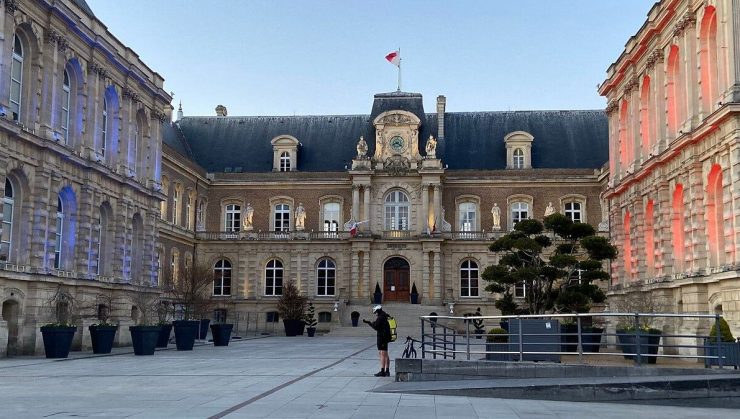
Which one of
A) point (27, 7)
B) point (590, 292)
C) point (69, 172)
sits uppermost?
point (27, 7)

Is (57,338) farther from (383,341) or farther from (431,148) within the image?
(431,148)

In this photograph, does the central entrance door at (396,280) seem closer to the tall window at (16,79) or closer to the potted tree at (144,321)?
Result: the potted tree at (144,321)

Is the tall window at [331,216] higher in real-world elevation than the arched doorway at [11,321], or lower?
higher

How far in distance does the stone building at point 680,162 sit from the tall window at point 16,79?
2313cm

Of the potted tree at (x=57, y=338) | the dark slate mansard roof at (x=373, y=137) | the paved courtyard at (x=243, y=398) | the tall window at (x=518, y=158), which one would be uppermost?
the dark slate mansard roof at (x=373, y=137)

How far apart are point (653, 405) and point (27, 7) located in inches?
Answer: 949

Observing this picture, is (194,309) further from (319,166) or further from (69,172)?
(319,166)

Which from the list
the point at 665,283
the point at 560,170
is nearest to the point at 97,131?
the point at 665,283

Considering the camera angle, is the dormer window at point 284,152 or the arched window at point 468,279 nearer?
the arched window at point 468,279

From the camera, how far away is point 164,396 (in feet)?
46.3

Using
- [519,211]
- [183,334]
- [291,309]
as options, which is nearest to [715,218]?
[183,334]

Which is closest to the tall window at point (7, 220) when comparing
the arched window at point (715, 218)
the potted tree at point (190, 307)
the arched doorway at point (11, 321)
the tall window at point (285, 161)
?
the arched doorway at point (11, 321)

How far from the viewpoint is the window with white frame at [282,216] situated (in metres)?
57.8

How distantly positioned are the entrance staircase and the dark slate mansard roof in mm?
10630
